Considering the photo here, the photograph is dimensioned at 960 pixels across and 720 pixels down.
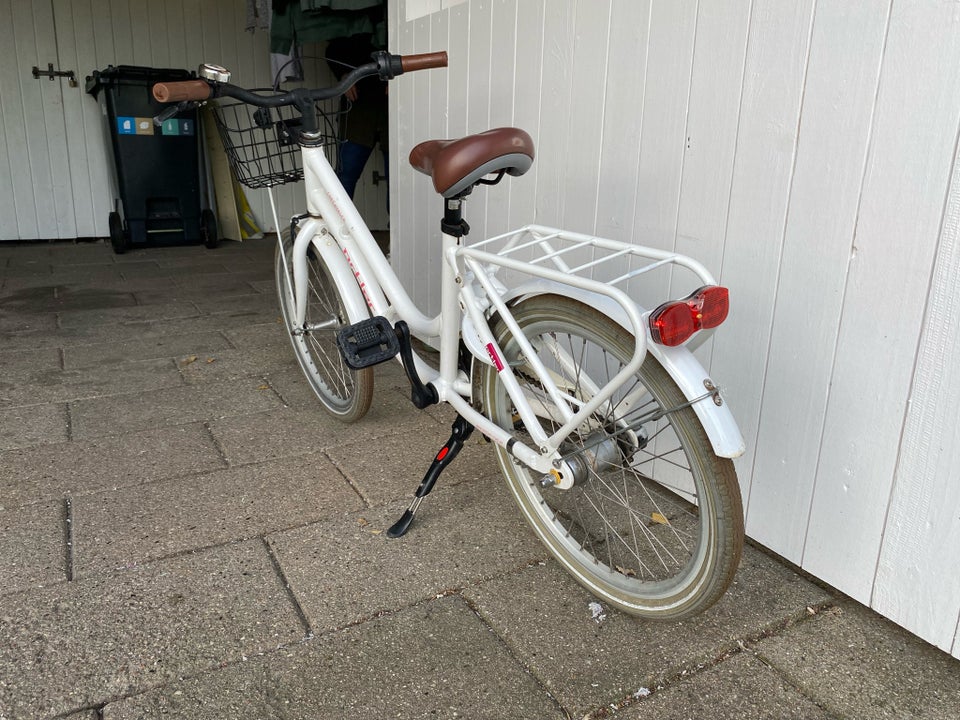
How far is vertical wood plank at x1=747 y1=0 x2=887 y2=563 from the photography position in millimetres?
1493

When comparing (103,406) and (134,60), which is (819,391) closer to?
(103,406)

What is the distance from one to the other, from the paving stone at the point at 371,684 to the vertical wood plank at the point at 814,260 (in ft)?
2.46

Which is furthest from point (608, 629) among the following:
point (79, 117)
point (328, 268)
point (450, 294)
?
point (79, 117)

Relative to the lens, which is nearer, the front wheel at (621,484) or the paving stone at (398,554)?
the front wheel at (621,484)

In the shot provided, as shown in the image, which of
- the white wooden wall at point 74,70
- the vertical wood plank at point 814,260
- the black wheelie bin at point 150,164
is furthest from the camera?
the white wooden wall at point 74,70

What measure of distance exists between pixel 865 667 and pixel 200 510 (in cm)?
163

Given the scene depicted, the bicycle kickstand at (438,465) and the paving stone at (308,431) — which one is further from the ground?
the bicycle kickstand at (438,465)

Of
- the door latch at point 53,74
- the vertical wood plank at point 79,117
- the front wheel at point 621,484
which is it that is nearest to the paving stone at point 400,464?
the front wheel at point 621,484

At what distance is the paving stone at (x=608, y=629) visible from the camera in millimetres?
1481

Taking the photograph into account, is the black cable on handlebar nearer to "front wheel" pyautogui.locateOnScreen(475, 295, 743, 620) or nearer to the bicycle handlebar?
the bicycle handlebar

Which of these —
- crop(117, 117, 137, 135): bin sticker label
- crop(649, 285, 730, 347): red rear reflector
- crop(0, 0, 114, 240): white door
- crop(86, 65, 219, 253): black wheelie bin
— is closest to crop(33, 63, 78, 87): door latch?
crop(0, 0, 114, 240): white door

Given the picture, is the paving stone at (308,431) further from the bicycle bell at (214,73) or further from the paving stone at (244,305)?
the paving stone at (244,305)

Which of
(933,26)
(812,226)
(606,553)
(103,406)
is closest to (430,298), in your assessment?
(103,406)

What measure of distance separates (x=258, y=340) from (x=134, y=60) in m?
3.57
